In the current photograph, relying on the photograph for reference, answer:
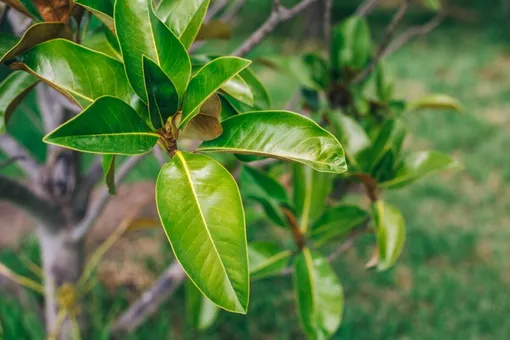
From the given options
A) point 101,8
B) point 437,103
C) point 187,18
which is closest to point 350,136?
point 437,103

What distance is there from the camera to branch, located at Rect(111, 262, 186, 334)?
159cm

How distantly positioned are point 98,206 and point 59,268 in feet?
1.05

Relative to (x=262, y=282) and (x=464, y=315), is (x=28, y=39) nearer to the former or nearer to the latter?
(x=262, y=282)

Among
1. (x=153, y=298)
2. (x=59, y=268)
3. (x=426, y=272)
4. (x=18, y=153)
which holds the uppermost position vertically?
(x=18, y=153)

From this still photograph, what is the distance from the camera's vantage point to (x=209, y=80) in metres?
0.79

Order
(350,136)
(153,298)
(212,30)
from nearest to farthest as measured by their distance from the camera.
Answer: (212,30) < (350,136) < (153,298)

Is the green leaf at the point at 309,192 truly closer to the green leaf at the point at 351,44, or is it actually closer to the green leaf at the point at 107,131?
the green leaf at the point at 351,44

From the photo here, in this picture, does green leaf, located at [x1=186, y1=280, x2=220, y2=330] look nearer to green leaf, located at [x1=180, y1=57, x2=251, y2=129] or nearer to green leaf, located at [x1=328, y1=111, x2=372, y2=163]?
green leaf, located at [x1=328, y1=111, x2=372, y2=163]

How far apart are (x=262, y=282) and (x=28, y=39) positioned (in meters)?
1.93

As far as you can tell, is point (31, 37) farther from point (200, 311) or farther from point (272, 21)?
point (200, 311)

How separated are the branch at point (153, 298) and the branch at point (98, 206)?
0.26 metres

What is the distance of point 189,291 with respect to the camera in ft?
4.91

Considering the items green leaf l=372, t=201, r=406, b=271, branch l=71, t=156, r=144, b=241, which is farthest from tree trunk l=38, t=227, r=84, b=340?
green leaf l=372, t=201, r=406, b=271

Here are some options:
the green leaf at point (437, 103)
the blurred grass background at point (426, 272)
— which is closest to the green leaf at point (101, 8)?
the green leaf at point (437, 103)
